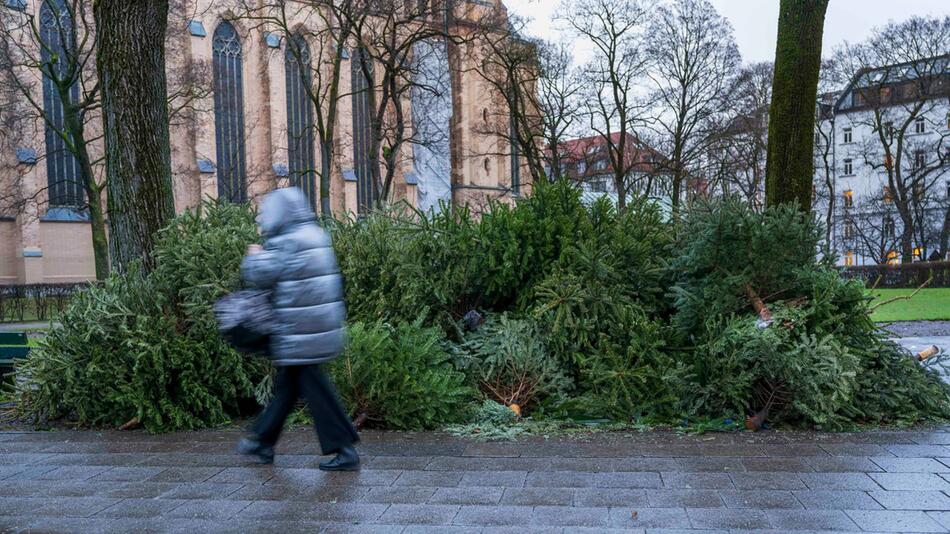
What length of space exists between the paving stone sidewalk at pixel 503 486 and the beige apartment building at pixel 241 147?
84.4ft

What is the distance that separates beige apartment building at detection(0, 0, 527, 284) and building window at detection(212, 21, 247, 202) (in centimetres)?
7

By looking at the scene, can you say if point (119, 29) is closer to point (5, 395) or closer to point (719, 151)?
point (5, 395)

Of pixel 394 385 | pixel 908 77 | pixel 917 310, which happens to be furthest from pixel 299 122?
pixel 394 385

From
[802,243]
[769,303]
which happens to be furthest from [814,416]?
[802,243]

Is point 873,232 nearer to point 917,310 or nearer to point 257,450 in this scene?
point 917,310

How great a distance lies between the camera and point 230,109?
45031mm

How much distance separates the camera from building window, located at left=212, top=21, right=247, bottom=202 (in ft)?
147

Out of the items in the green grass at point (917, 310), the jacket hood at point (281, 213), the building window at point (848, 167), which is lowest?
the green grass at point (917, 310)

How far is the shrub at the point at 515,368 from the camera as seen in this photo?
284 inches

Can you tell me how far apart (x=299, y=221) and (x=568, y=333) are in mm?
2998

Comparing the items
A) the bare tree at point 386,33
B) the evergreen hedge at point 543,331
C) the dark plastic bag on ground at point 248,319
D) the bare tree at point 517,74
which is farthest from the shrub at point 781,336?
the bare tree at point 517,74

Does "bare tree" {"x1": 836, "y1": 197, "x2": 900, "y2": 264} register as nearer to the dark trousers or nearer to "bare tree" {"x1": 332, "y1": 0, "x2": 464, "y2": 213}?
"bare tree" {"x1": 332, "y1": 0, "x2": 464, "y2": 213}

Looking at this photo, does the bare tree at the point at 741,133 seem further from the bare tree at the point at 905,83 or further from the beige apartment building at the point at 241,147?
the bare tree at the point at 905,83

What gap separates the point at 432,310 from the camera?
802cm
